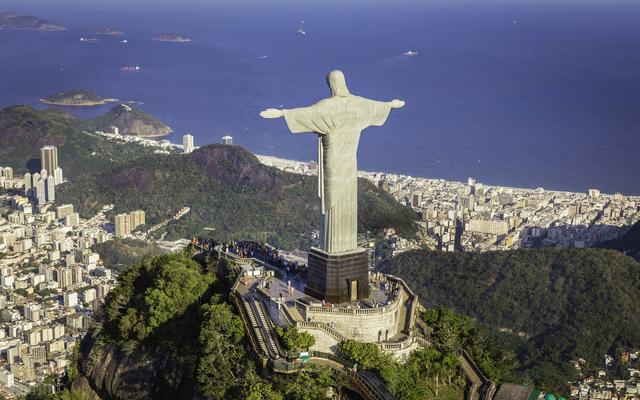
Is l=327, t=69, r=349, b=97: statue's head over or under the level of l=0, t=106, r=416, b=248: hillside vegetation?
over

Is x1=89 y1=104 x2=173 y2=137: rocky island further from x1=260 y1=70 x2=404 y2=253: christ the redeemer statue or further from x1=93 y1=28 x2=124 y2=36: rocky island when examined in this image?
x1=93 y1=28 x2=124 y2=36: rocky island

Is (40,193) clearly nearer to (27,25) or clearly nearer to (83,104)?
(83,104)

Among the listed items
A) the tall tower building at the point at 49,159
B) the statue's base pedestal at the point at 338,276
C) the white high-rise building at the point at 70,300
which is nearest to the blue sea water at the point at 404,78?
the tall tower building at the point at 49,159

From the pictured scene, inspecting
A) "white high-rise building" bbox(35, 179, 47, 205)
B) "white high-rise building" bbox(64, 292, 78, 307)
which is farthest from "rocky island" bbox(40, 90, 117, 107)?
"white high-rise building" bbox(64, 292, 78, 307)

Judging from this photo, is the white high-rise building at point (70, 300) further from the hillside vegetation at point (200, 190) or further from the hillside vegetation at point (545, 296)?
the hillside vegetation at point (545, 296)

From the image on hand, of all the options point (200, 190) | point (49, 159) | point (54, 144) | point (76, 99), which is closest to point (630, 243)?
point (200, 190)

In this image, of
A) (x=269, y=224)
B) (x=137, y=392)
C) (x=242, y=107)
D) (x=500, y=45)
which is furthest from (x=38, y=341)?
(x=500, y=45)

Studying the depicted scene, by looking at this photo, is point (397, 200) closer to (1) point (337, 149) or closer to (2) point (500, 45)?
(1) point (337, 149)

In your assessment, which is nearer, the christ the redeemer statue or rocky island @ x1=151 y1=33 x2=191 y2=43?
the christ the redeemer statue
